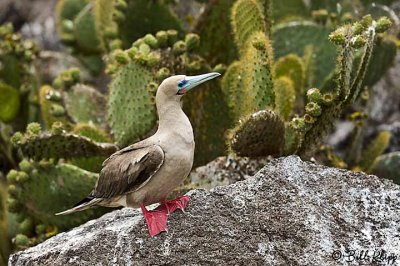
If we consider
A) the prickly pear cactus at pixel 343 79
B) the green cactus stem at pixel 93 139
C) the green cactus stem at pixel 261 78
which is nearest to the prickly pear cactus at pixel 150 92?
the green cactus stem at pixel 93 139

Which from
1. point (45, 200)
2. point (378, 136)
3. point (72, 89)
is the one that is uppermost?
point (72, 89)

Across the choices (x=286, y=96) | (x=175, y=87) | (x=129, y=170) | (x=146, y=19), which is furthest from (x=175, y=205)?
(x=146, y=19)

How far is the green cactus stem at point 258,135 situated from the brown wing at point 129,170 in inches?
43.1

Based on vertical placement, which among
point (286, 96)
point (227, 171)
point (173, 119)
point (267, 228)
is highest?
point (173, 119)

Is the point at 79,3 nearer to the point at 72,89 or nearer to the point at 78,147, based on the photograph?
the point at 72,89

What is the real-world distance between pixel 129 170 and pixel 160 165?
32 cm

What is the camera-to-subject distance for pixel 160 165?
5.98 metres

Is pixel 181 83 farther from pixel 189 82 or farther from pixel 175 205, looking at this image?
pixel 175 205

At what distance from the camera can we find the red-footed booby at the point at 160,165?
19.5 feet

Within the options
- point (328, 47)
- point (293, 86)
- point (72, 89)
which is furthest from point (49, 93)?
point (328, 47)

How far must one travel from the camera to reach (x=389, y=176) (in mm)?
8328

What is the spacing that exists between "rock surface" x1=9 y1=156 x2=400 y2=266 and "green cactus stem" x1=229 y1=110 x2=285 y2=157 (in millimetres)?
893

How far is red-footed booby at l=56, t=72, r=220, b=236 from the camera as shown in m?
5.93

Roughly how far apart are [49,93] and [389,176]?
3398 mm
